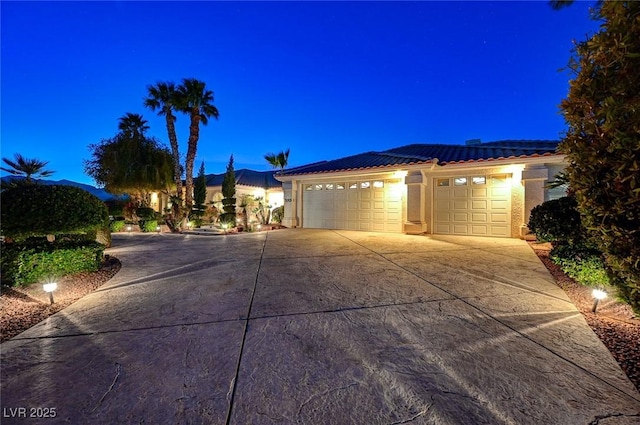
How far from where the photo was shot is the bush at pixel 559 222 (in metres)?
4.38

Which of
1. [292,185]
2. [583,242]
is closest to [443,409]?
[583,242]

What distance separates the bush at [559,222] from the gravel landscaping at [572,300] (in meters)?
0.76

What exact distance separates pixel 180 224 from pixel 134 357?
509 inches

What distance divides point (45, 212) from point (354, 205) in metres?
10.2

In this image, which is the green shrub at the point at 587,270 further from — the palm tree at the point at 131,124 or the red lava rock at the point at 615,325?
the palm tree at the point at 131,124

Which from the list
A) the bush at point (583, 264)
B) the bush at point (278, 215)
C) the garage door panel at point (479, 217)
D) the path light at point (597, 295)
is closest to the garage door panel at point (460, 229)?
the garage door panel at point (479, 217)

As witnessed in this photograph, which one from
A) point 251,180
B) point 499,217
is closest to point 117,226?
point 251,180

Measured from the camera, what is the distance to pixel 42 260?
4238mm

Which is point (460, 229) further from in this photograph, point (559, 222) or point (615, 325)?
point (615, 325)

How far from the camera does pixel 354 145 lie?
98812 mm

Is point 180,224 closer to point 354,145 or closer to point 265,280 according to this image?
point 265,280

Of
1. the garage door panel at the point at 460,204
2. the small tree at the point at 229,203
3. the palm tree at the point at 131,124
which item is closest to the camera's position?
the garage door panel at the point at 460,204

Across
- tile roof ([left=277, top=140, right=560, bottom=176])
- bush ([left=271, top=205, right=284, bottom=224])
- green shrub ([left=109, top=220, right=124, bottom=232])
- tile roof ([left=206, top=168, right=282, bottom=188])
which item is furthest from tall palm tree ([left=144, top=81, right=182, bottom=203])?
tile roof ([left=277, top=140, right=560, bottom=176])

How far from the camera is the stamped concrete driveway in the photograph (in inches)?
66.1
